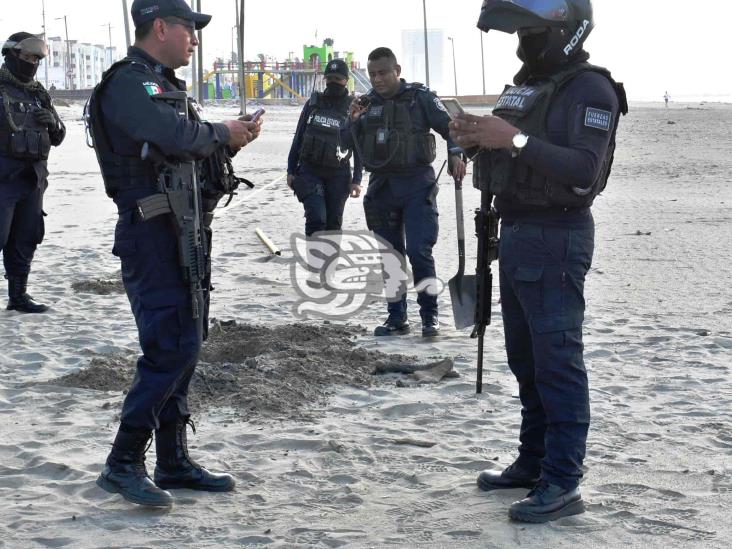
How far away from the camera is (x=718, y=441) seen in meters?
5.05

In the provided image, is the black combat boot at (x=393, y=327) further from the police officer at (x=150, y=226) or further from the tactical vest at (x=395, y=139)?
the police officer at (x=150, y=226)

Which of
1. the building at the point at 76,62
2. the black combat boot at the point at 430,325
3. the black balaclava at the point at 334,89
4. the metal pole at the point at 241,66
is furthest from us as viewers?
the building at the point at 76,62

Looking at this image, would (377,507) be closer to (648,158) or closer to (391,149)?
(391,149)

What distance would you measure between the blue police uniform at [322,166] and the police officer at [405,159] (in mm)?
1662

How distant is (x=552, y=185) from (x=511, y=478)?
1291 mm

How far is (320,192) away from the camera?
31.8ft

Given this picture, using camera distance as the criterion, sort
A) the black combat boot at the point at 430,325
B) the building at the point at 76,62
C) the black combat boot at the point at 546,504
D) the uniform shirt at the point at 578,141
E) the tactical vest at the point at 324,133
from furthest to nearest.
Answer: the building at the point at 76,62 < the tactical vest at the point at 324,133 < the black combat boot at the point at 430,325 < the black combat boot at the point at 546,504 < the uniform shirt at the point at 578,141

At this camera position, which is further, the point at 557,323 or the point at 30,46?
the point at 30,46

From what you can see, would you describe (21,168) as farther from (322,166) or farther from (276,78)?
(276,78)

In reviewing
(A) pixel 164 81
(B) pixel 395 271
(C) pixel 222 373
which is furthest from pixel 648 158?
(A) pixel 164 81

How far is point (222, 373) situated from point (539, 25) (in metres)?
3.08

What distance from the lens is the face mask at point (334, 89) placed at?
955 cm

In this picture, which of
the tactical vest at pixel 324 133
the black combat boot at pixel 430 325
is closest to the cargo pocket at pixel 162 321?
the black combat boot at pixel 430 325

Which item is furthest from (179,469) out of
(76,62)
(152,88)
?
(76,62)
